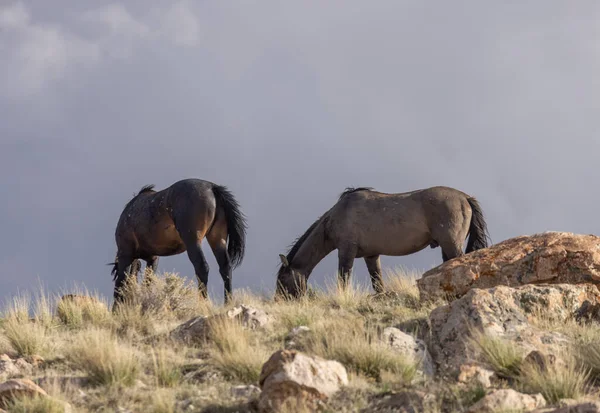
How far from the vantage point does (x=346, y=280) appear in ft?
51.0

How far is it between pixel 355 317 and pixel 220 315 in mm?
2116

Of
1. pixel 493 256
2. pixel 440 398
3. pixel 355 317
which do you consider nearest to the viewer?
pixel 440 398

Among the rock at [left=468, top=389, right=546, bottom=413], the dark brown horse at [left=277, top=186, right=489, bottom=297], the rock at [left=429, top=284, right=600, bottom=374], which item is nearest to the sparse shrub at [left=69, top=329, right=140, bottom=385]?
the rock at [left=429, top=284, right=600, bottom=374]

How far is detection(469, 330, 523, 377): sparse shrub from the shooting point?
8336 millimetres

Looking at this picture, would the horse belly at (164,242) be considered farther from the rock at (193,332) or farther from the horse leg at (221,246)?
the rock at (193,332)

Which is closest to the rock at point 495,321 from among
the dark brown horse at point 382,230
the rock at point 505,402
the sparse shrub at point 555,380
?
the sparse shrub at point 555,380

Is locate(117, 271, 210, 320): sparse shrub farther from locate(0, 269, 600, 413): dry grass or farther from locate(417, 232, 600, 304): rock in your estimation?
locate(417, 232, 600, 304): rock

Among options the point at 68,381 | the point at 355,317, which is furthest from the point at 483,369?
the point at 68,381

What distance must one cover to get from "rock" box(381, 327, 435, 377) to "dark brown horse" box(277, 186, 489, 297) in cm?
615

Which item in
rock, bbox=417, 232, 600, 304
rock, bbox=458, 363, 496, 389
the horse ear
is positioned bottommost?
rock, bbox=458, 363, 496, 389

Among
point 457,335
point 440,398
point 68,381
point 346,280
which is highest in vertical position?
point 346,280

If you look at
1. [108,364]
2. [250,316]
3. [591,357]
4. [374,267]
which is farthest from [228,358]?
[374,267]

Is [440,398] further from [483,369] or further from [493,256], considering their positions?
[493,256]

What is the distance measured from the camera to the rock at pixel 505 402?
267 inches
